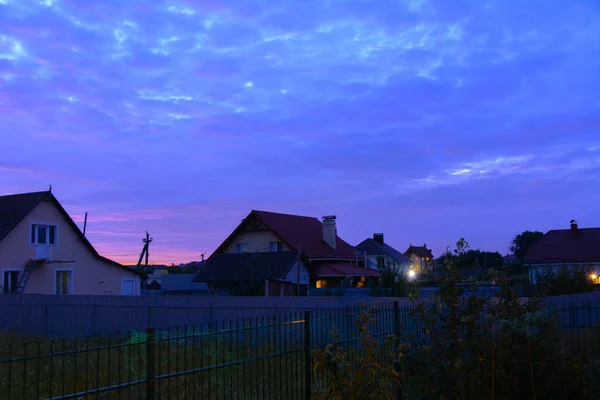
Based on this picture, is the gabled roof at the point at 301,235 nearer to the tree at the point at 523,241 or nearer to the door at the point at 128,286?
the door at the point at 128,286

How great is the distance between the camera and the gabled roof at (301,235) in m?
42.3

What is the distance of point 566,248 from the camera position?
4553 centimetres

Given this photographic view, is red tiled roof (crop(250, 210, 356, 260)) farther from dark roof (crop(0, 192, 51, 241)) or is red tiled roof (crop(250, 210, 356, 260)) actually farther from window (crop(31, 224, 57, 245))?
dark roof (crop(0, 192, 51, 241))

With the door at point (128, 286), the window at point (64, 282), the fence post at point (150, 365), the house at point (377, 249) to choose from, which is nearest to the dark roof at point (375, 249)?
the house at point (377, 249)

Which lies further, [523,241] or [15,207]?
[523,241]

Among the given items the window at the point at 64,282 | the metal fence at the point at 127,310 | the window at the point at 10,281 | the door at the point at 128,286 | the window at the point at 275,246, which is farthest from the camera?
the window at the point at 275,246

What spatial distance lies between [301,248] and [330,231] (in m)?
3.99

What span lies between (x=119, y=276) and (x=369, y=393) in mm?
32207

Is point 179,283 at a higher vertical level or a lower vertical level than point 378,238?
lower

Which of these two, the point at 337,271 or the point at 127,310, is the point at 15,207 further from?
the point at 337,271

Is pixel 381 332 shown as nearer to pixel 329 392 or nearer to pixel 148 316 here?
pixel 329 392

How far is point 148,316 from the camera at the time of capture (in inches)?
778

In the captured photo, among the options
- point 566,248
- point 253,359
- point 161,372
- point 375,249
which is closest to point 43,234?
point 161,372

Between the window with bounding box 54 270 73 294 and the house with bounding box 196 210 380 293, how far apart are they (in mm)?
7753
